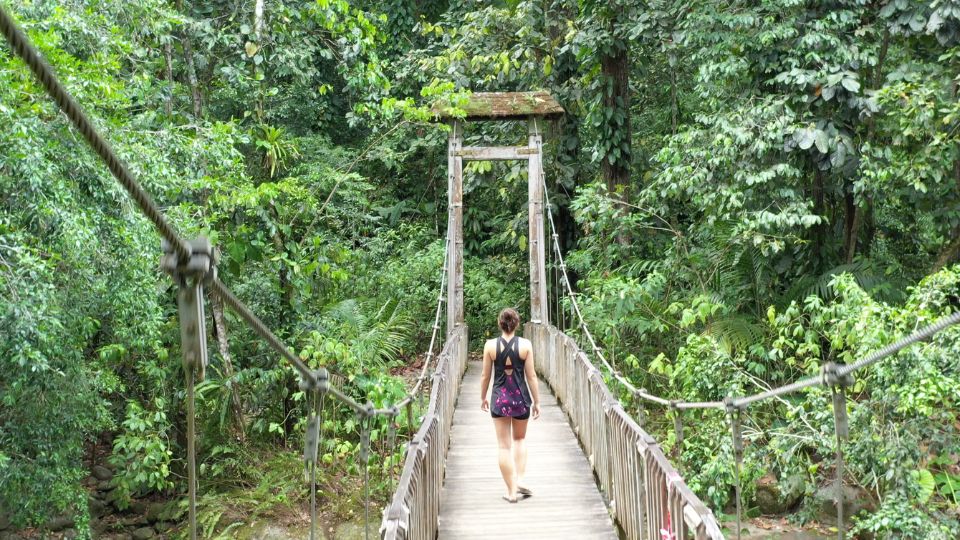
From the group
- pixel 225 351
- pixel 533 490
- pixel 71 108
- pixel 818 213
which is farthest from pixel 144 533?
pixel 71 108

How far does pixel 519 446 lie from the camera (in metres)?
4.14

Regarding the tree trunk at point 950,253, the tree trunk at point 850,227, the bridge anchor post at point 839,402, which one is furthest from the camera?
the tree trunk at point 850,227

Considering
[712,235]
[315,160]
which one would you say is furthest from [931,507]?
[315,160]

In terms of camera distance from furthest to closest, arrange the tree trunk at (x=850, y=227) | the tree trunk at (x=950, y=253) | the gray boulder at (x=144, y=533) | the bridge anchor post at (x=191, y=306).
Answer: the gray boulder at (x=144, y=533) → the tree trunk at (x=850, y=227) → the tree trunk at (x=950, y=253) → the bridge anchor post at (x=191, y=306)

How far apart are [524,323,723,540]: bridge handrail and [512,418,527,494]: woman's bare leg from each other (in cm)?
41

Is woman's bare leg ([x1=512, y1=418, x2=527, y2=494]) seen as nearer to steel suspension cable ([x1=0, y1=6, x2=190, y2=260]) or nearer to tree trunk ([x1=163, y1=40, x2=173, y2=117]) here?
steel suspension cable ([x1=0, y1=6, x2=190, y2=260])

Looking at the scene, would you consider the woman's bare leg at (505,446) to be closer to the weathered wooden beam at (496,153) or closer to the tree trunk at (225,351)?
the tree trunk at (225,351)

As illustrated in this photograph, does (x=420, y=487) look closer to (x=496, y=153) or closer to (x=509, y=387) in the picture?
(x=509, y=387)

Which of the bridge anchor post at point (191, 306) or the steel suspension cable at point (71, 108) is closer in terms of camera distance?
the steel suspension cable at point (71, 108)

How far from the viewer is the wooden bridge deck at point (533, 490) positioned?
3.80 metres

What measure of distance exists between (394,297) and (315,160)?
2.05 metres

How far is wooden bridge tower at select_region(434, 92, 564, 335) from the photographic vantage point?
8.32m

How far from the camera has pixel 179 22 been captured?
5.85 m

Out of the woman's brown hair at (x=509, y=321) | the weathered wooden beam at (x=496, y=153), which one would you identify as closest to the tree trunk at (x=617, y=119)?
the weathered wooden beam at (x=496, y=153)
